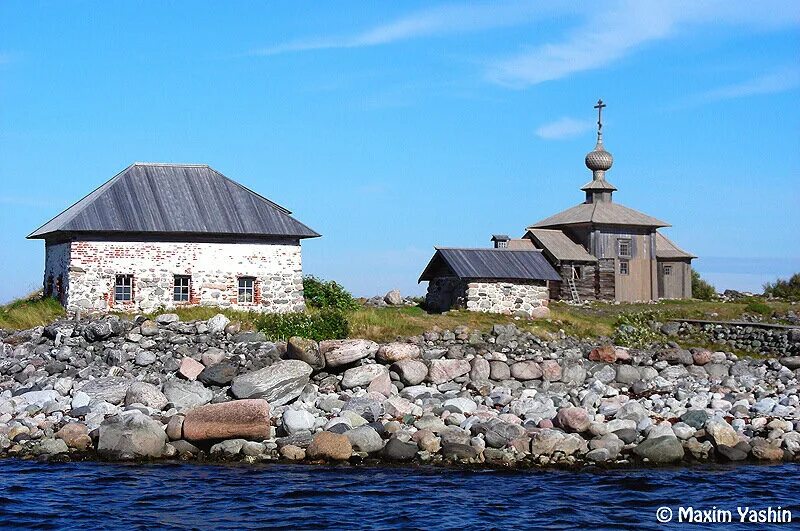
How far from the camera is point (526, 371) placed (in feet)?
82.2

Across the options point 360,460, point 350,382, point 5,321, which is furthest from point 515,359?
point 5,321

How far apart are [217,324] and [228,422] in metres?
8.63

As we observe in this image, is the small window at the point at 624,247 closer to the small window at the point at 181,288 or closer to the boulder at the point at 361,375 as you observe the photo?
the small window at the point at 181,288

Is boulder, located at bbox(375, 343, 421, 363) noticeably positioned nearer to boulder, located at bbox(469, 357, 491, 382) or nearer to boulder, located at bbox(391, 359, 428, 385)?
boulder, located at bbox(391, 359, 428, 385)

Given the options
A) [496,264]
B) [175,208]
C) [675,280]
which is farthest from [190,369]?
[675,280]

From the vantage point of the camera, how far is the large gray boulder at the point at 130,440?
1792cm

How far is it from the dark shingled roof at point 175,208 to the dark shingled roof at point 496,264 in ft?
17.7

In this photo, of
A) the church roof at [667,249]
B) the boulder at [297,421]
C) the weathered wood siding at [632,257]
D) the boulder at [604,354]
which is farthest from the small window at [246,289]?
the church roof at [667,249]

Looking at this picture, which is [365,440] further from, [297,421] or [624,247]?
[624,247]

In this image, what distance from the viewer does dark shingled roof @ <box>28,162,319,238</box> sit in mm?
29938

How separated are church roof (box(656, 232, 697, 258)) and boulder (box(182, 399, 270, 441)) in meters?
30.2

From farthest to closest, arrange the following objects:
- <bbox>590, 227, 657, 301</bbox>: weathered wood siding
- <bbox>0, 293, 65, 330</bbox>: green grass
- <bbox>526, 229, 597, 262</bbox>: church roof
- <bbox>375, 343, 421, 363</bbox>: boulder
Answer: <bbox>590, 227, 657, 301</bbox>: weathered wood siding, <bbox>526, 229, 597, 262</bbox>: church roof, <bbox>0, 293, 65, 330</bbox>: green grass, <bbox>375, 343, 421, 363</bbox>: boulder

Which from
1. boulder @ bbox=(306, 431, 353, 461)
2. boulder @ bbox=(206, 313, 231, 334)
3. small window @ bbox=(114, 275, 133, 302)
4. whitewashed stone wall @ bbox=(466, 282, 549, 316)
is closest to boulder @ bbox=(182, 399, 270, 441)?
boulder @ bbox=(306, 431, 353, 461)

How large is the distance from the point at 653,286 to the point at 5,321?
2701 cm
